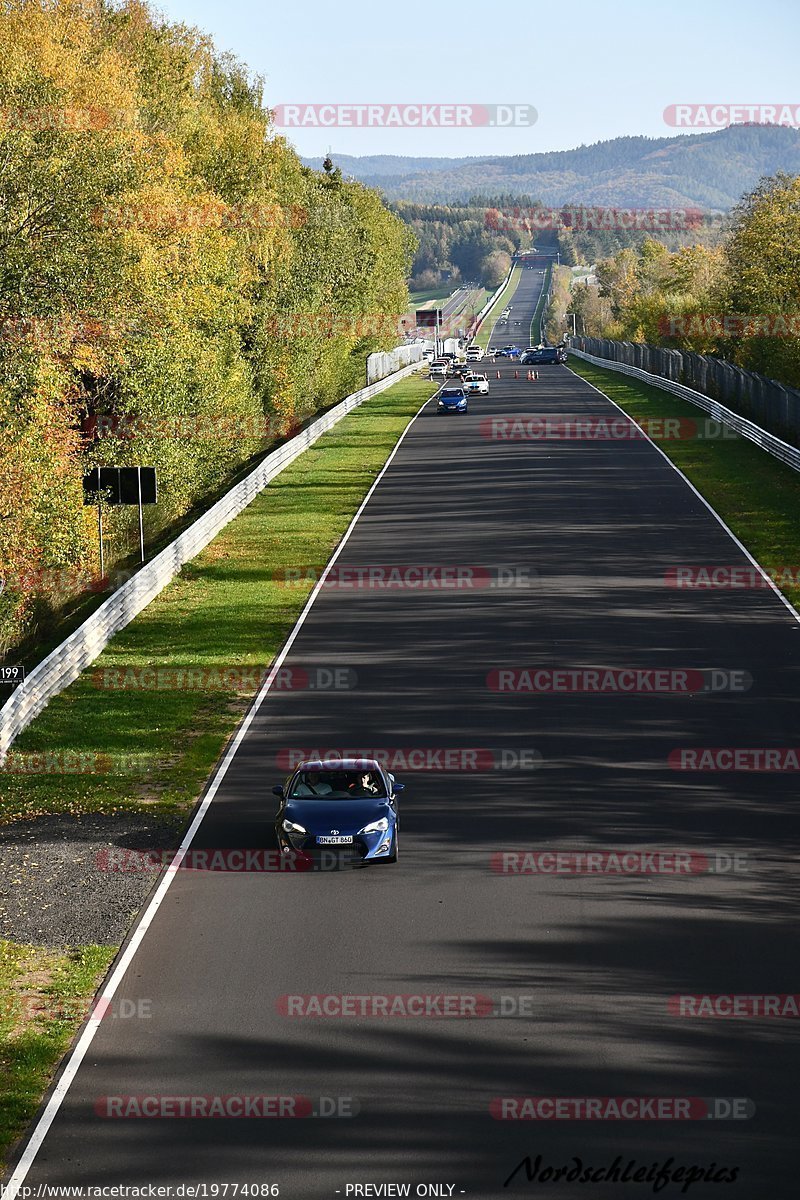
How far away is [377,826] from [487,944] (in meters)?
3.00

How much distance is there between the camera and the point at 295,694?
28094 millimetres

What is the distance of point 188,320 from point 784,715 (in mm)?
33150

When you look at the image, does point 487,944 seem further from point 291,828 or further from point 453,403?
point 453,403

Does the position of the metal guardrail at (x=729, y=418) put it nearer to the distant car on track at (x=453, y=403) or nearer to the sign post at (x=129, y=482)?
the distant car on track at (x=453, y=403)

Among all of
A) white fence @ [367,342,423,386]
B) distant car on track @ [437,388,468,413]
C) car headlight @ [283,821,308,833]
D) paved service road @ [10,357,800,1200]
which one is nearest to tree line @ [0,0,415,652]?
distant car on track @ [437,388,468,413]

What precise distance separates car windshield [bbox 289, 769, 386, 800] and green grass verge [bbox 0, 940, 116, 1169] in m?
3.87

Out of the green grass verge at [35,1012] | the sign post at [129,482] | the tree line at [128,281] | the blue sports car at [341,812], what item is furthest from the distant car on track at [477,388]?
the green grass verge at [35,1012]

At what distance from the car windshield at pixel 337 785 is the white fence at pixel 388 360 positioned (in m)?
90.8

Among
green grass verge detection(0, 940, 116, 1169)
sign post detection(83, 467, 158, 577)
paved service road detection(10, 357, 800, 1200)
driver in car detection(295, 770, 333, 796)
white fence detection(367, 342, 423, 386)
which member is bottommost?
green grass verge detection(0, 940, 116, 1169)

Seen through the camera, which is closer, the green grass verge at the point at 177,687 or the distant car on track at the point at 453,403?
the green grass verge at the point at 177,687

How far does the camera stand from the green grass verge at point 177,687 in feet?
75.4

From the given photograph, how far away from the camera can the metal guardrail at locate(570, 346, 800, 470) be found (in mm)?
54719

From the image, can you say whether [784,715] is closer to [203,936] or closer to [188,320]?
[203,936]

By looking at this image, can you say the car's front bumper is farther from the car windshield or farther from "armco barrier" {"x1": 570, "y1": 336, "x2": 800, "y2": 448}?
"armco barrier" {"x1": 570, "y1": 336, "x2": 800, "y2": 448}
